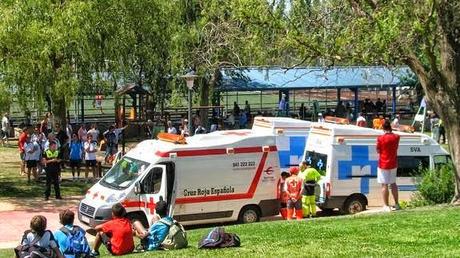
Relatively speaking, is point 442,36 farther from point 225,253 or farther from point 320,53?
point 225,253

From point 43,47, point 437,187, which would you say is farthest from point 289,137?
point 43,47

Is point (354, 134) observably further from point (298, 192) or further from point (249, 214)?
point (249, 214)

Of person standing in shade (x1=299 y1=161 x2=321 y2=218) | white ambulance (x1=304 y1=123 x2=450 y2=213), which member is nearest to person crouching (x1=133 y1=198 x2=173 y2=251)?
person standing in shade (x1=299 y1=161 x2=321 y2=218)

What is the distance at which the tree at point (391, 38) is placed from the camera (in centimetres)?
1453

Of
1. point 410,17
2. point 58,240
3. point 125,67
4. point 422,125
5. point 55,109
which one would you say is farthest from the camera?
point 422,125

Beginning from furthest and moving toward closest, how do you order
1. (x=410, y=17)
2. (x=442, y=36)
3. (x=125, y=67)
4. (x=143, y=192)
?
(x=125, y=67) < (x=143, y=192) < (x=442, y=36) < (x=410, y=17)

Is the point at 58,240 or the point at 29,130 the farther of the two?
the point at 29,130

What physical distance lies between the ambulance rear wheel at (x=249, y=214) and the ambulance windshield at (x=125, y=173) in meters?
2.76

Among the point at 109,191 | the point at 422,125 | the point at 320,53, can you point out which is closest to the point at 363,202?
the point at 320,53

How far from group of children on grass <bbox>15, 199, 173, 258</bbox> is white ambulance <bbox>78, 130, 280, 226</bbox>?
3367 millimetres

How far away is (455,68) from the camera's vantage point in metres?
16.0

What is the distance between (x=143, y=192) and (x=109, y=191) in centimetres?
85

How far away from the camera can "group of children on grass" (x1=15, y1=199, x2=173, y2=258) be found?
9773 mm

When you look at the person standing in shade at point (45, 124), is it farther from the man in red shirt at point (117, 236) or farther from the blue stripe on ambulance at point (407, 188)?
the man in red shirt at point (117, 236)
